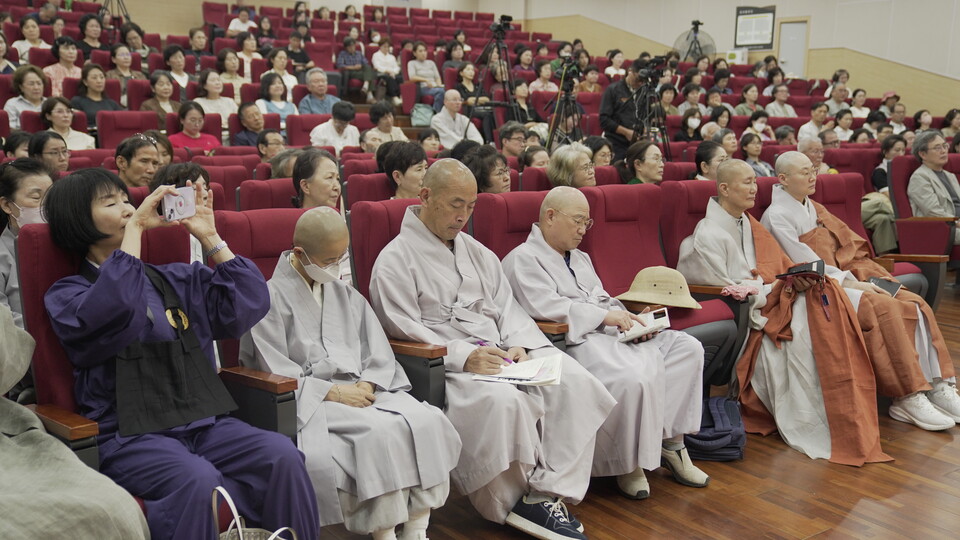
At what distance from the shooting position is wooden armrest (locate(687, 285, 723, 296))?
305 centimetres

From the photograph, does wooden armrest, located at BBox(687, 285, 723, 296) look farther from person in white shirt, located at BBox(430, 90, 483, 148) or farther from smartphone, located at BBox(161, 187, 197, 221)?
person in white shirt, located at BBox(430, 90, 483, 148)

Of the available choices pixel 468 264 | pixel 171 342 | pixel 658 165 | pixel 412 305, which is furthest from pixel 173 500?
pixel 658 165

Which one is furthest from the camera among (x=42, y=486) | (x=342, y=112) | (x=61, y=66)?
(x=61, y=66)

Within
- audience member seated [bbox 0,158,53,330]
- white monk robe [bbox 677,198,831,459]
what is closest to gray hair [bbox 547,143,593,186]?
white monk robe [bbox 677,198,831,459]

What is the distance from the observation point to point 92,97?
5.86 metres

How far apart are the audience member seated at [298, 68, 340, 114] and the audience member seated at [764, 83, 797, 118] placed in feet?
16.2

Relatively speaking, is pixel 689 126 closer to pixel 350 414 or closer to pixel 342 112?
pixel 342 112

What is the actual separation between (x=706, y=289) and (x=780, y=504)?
3.02 feet

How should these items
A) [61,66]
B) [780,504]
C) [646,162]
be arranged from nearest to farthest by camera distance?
1. [780,504]
2. [646,162]
3. [61,66]

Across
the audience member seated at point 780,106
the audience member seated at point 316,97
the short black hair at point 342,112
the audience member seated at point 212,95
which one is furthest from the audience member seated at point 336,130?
the audience member seated at point 780,106

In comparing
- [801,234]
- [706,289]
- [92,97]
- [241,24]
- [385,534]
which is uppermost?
[241,24]

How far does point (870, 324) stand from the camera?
306 cm

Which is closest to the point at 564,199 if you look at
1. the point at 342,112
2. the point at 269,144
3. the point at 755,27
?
the point at 269,144

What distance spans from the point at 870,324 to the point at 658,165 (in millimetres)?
1160
